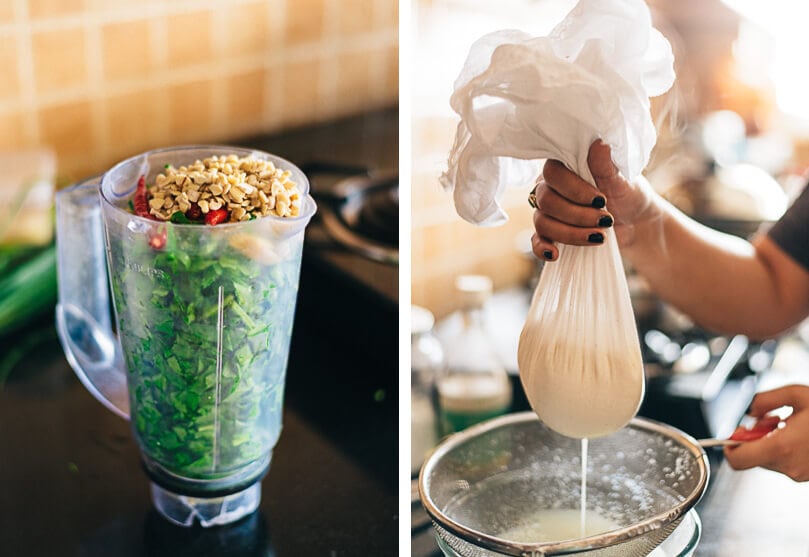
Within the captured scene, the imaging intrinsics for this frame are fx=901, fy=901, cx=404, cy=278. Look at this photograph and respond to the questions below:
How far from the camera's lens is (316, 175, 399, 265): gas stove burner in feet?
3.59

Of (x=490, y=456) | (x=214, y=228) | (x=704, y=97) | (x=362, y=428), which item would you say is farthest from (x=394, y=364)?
(x=704, y=97)

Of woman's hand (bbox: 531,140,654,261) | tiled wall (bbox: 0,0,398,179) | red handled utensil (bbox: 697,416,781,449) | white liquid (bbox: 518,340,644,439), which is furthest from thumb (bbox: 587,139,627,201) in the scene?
tiled wall (bbox: 0,0,398,179)

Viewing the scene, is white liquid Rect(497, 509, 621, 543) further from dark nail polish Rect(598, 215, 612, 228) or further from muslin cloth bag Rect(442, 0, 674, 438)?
dark nail polish Rect(598, 215, 612, 228)

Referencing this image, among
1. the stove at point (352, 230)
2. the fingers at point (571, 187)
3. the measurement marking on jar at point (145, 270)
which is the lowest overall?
the stove at point (352, 230)

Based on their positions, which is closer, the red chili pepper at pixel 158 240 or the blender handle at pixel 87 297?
the red chili pepper at pixel 158 240

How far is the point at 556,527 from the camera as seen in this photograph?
67 cm

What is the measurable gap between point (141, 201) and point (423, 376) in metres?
0.52

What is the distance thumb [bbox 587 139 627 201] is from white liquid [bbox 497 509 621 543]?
25 centimetres

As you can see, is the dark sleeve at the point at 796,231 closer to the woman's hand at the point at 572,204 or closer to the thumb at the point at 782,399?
the thumb at the point at 782,399

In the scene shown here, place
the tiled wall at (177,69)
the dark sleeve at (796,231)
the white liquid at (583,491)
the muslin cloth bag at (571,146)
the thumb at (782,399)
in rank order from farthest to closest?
1. the tiled wall at (177,69)
2. the dark sleeve at (796,231)
3. the thumb at (782,399)
4. the white liquid at (583,491)
5. the muslin cloth bag at (571,146)

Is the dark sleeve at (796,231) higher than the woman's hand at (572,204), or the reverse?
the woman's hand at (572,204)

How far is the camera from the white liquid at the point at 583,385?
0.63 m

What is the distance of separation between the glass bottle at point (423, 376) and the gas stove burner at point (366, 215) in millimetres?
92

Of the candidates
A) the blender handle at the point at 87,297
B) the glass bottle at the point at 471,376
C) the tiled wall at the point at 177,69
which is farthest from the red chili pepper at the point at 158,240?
the tiled wall at the point at 177,69
